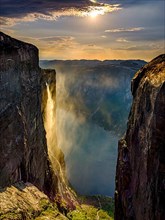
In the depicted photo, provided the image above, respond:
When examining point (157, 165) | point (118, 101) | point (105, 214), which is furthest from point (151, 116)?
point (118, 101)

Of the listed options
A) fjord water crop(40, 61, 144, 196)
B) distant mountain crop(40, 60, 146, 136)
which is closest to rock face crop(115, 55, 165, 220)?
fjord water crop(40, 61, 144, 196)

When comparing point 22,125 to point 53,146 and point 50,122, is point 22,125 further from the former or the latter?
point 53,146

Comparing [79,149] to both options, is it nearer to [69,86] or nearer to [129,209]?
[69,86]

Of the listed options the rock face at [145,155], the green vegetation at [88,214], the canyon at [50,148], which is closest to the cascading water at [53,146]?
the canyon at [50,148]

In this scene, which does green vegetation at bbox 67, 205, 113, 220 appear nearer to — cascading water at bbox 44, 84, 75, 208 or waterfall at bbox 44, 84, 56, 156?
cascading water at bbox 44, 84, 75, 208

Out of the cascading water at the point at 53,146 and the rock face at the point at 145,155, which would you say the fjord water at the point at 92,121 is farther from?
the rock face at the point at 145,155

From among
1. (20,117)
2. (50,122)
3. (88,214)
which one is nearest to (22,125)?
(20,117)
